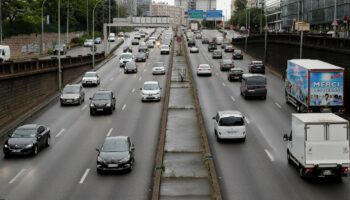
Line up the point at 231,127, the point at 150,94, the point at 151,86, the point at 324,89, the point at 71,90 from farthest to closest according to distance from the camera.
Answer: the point at 151,86 < the point at 71,90 < the point at 150,94 < the point at 324,89 < the point at 231,127

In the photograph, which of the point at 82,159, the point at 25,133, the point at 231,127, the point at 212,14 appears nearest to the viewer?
the point at 82,159

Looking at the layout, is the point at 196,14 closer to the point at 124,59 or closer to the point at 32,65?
the point at 124,59

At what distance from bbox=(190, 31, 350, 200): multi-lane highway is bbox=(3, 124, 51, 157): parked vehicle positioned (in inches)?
360

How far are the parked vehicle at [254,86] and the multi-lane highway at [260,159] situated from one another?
64 centimetres

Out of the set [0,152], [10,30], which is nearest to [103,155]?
[0,152]

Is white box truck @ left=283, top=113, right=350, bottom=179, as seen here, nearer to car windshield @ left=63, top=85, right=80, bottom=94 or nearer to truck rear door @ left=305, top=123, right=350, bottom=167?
truck rear door @ left=305, top=123, right=350, bottom=167

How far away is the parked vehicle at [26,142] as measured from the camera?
3005 centimetres

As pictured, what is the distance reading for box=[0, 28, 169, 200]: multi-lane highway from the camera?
23.7 metres

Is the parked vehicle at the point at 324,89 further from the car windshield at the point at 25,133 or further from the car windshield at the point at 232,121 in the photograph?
the car windshield at the point at 25,133

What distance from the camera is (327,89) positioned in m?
38.3

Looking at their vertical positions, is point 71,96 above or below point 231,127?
above

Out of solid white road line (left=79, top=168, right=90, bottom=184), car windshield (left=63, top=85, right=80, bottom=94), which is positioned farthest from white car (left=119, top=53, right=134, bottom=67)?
solid white road line (left=79, top=168, right=90, bottom=184)

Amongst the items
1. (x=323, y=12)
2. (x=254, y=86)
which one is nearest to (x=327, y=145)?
(x=254, y=86)

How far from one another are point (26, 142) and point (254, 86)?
2316 cm
